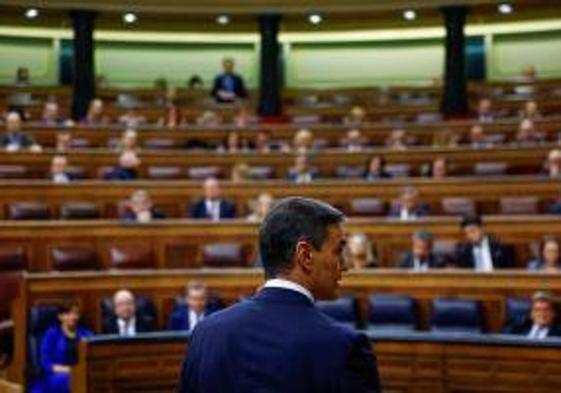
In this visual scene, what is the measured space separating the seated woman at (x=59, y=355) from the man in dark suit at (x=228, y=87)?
663cm

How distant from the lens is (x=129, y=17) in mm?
13430

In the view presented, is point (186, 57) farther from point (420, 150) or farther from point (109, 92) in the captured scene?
point (420, 150)

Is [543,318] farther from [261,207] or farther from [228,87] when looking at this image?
[228,87]

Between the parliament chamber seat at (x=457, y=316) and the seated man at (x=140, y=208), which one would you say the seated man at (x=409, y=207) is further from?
the seated man at (x=140, y=208)

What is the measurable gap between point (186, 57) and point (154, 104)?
2.87 metres

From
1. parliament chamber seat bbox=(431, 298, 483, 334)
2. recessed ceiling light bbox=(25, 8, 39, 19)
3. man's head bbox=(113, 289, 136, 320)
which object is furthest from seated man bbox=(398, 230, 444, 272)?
recessed ceiling light bbox=(25, 8, 39, 19)

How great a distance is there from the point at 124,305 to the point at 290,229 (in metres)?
4.37

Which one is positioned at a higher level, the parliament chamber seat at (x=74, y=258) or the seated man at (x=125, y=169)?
the seated man at (x=125, y=169)

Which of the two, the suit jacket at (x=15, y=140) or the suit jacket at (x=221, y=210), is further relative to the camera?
the suit jacket at (x=15, y=140)

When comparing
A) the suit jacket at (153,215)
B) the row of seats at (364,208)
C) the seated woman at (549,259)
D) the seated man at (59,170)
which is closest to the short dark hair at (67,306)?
the suit jacket at (153,215)

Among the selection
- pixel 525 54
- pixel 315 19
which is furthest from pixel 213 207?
pixel 525 54

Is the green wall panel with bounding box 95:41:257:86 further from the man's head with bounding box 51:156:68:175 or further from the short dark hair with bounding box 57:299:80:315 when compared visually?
the short dark hair with bounding box 57:299:80:315

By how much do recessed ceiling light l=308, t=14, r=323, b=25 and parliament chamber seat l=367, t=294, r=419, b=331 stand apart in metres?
→ 7.57

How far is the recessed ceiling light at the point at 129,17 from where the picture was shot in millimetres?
12985
